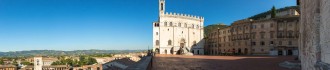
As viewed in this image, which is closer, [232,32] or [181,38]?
[232,32]

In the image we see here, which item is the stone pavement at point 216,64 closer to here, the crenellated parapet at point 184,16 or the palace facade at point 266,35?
the palace facade at point 266,35

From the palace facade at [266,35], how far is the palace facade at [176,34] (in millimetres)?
7870

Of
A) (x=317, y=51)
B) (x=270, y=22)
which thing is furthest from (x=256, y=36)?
(x=317, y=51)

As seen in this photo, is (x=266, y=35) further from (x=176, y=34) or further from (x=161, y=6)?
(x=161, y=6)

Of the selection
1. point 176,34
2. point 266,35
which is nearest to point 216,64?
point 266,35

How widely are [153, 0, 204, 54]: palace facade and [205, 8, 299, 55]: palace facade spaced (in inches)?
310

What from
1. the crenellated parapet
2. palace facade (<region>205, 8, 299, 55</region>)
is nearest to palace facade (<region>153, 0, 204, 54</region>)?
the crenellated parapet

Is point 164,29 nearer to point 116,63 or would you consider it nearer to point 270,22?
point 270,22

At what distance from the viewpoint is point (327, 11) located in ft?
26.3

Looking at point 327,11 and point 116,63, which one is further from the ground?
point 327,11

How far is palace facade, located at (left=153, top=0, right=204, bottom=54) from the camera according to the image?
65.0 m

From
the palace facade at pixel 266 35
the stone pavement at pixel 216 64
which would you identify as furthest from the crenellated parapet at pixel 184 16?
the stone pavement at pixel 216 64

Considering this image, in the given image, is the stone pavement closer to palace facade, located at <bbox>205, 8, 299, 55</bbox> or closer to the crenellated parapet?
palace facade, located at <bbox>205, 8, 299, 55</bbox>

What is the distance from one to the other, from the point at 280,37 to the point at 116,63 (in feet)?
100
